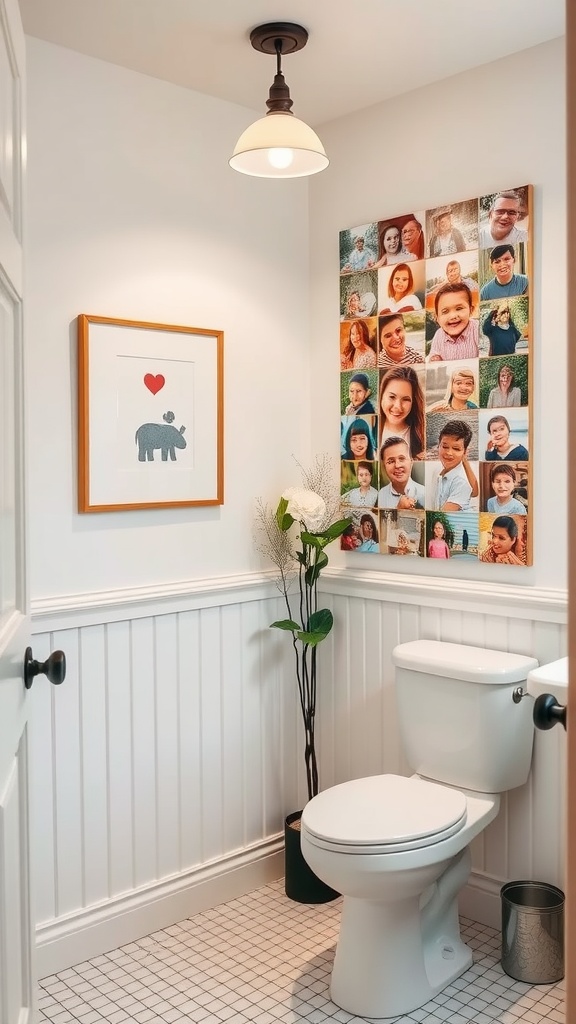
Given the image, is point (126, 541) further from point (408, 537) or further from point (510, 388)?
point (510, 388)

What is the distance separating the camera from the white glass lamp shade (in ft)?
7.24

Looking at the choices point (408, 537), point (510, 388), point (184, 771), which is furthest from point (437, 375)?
point (184, 771)

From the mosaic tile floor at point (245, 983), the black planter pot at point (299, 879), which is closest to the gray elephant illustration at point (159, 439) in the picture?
the black planter pot at point (299, 879)

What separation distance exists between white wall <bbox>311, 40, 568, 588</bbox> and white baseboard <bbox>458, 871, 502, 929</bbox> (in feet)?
2.91

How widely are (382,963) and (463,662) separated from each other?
2.55 feet

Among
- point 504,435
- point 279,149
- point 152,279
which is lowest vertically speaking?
point 504,435

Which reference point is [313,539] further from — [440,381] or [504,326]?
[504,326]

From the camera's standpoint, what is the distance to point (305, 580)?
3018mm

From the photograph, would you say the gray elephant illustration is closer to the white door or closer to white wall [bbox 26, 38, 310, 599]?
white wall [bbox 26, 38, 310, 599]

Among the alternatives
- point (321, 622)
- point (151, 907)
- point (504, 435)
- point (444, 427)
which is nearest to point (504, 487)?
point (504, 435)

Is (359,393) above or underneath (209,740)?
above

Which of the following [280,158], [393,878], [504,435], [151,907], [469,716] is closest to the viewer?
[393,878]

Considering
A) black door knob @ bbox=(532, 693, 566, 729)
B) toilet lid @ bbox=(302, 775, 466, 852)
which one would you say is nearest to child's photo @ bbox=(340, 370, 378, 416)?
toilet lid @ bbox=(302, 775, 466, 852)

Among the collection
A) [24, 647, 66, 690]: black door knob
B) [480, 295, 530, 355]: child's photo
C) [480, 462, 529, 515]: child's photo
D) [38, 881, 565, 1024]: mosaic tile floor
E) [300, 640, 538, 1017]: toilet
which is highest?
[480, 295, 530, 355]: child's photo
